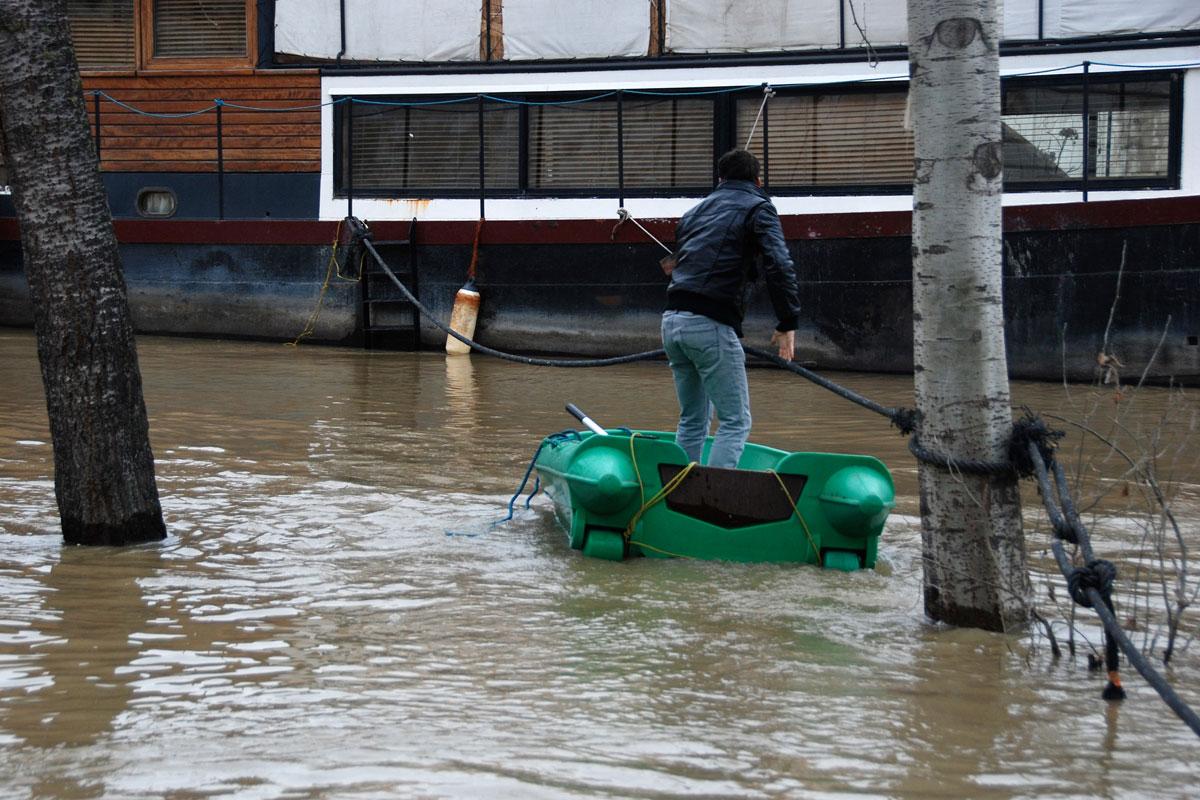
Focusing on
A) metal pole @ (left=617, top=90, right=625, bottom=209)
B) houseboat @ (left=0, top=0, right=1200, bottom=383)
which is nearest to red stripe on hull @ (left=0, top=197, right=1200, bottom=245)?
houseboat @ (left=0, top=0, right=1200, bottom=383)

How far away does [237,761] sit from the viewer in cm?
319

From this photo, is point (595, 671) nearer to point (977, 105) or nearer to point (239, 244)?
point (977, 105)

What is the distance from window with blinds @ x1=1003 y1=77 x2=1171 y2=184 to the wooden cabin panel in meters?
6.67

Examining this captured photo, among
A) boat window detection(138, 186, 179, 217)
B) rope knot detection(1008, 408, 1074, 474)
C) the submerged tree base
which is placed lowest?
the submerged tree base

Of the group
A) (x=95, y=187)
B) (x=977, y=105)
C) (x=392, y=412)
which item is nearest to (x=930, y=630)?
(x=977, y=105)

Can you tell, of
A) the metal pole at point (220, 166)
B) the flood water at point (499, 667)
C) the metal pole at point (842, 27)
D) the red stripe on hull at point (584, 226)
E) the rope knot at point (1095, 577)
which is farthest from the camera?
the metal pole at point (220, 166)

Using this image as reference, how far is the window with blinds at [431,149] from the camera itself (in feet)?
45.3

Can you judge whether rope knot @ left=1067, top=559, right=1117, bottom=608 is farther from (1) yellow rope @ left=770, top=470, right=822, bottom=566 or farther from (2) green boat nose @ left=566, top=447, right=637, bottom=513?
(2) green boat nose @ left=566, top=447, right=637, bottom=513

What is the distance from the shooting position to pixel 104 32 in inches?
576

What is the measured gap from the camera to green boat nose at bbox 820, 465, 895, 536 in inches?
207

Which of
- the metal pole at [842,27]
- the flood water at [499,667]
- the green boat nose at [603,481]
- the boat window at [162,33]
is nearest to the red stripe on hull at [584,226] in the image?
the metal pole at [842,27]

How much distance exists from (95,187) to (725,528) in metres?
2.73

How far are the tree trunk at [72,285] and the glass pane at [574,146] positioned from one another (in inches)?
324

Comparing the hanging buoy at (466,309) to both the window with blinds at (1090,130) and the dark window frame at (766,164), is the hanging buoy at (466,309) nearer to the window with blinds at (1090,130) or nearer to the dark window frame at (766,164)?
the dark window frame at (766,164)
